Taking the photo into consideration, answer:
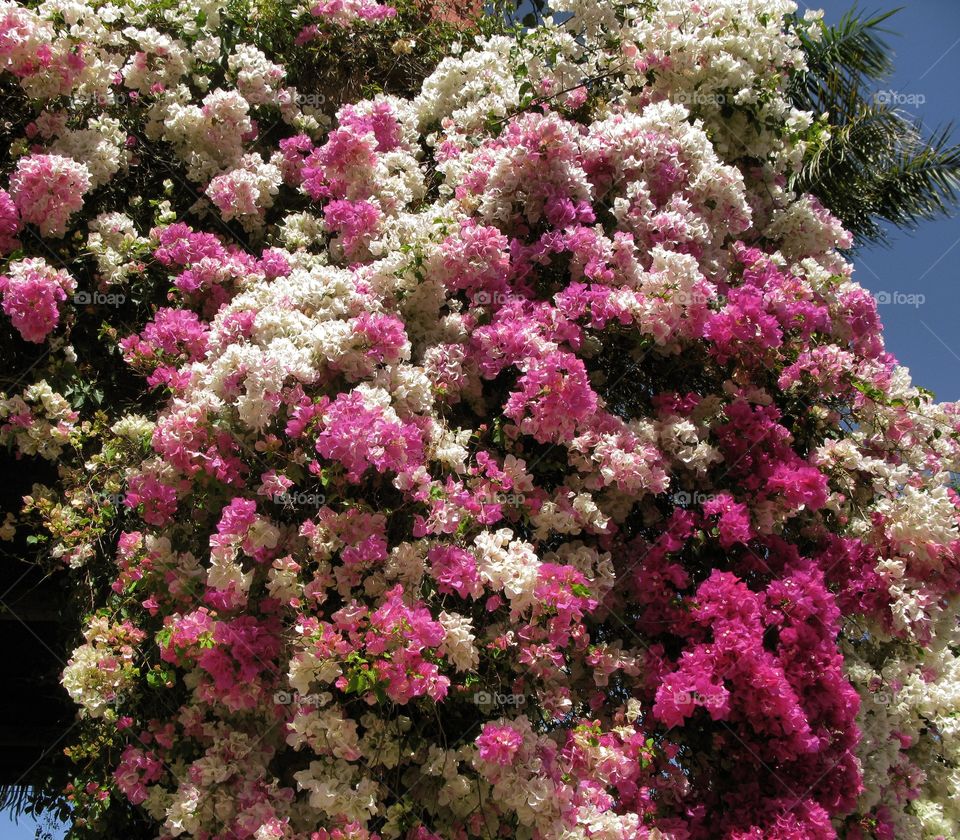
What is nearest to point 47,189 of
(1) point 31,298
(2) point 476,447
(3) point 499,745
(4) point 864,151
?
(1) point 31,298

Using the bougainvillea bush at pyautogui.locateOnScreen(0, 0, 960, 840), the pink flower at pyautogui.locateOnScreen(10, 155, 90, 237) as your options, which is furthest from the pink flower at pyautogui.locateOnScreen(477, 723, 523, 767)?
the pink flower at pyautogui.locateOnScreen(10, 155, 90, 237)

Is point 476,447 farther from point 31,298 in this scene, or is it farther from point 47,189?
point 47,189

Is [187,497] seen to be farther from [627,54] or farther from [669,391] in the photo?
[627,54]

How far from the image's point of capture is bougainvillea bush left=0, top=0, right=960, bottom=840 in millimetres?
3312

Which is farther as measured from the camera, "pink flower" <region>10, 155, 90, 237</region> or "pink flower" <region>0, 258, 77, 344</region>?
"pink flower" <region>10, 155, 90, 237</region>

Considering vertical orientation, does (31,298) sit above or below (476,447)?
below

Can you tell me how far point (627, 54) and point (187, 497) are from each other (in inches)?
134

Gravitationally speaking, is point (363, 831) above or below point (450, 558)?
below

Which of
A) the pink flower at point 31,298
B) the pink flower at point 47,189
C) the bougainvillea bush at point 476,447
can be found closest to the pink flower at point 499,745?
the bougainvillea bush at point 476,447

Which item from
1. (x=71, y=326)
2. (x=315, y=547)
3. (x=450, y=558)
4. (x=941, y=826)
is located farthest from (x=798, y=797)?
(x=71, y=326)

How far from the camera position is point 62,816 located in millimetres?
4168

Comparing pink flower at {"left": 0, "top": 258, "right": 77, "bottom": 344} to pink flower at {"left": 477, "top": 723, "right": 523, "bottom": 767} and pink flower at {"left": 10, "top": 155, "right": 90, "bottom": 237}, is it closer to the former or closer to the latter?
pink flower at {"left": 10, "top": 155, "right": 90, "bottom": 237}

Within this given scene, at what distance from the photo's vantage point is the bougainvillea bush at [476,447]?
3312mm

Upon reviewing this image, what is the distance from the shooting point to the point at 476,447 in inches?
155
